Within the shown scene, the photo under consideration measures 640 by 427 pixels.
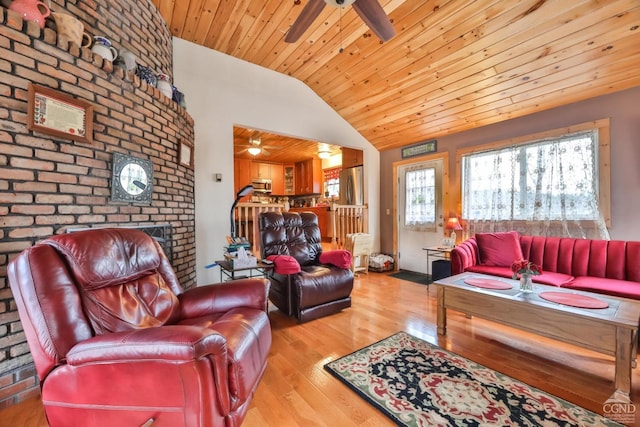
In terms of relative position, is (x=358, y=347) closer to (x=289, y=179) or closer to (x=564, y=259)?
(x=564, y=259)

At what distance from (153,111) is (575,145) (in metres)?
4.53

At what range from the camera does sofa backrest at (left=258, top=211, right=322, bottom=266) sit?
2981mm

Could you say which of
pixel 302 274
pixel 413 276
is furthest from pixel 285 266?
pixel 413 276

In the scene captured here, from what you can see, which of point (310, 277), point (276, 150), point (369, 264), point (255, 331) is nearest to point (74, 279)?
point (255, 331)

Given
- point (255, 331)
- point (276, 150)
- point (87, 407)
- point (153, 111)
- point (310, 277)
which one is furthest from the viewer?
point (276, 150)

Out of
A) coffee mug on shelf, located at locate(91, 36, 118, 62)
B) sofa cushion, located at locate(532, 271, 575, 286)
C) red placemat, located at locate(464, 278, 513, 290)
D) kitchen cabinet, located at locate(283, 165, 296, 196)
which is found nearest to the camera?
coffee mug on shelf, located at locate(91, 36, 118, 62)

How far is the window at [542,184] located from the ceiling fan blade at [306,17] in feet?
10.0

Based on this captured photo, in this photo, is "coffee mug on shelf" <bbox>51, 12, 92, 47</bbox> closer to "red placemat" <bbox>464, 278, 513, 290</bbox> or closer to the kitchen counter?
"red placemat" <bbox>464, 278, 513, 290</bbox>

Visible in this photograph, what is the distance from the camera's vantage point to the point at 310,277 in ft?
8.42

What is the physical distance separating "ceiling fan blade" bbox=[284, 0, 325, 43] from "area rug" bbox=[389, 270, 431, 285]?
3.64m

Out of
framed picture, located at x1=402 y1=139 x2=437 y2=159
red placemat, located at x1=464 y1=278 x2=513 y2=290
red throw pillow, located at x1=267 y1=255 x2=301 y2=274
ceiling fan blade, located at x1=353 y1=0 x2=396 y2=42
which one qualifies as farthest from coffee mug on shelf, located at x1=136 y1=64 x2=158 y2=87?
framed picture, located at x1=402 y1=139 x2=437 y2=159

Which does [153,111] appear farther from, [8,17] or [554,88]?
[554,88]

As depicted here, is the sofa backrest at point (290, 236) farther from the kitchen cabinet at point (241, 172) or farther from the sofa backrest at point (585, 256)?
the kitchen cabinet at point (241, 172)

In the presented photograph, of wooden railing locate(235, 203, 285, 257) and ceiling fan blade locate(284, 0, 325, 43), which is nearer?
ceiling fan blade locate(284, 0, 325, 43)
